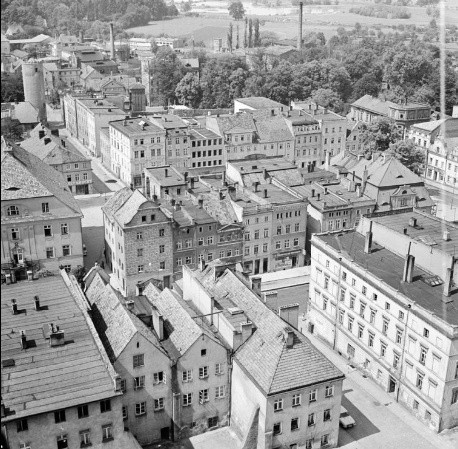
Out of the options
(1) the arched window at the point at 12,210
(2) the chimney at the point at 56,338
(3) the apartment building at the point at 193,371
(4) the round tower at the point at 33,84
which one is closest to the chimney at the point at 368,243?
(3) the apartment building at the point at 193,371

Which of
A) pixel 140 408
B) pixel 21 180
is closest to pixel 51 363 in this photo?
pixel 140 408

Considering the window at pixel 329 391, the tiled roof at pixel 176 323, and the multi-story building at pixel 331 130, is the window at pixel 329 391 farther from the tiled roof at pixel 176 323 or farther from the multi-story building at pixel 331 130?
the multi-story building at pixel 331 130

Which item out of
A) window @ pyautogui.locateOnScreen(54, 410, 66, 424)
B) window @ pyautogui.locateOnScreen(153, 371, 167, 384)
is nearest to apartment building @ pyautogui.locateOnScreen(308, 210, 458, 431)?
window @ pyautogui.locateOnScreen(153, 371, 167, 384)

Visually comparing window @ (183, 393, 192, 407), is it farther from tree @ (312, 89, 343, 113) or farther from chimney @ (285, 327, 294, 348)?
tree @ (312, 89, 343, 113)

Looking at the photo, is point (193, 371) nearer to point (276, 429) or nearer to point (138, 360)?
point (138, 360)

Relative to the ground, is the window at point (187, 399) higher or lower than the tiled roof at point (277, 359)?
lower

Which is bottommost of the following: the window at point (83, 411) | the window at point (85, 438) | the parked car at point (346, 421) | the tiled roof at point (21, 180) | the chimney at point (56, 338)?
the parked car at point (346, 421)

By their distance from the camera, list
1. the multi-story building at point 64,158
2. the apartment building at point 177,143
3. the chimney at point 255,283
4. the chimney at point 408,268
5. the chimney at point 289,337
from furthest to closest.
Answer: the apartment building at point 177,143
the multi-story building at point 64,158
the chimney at point 255,283
the chimney at point 408,268
the chimney at point 289,337
